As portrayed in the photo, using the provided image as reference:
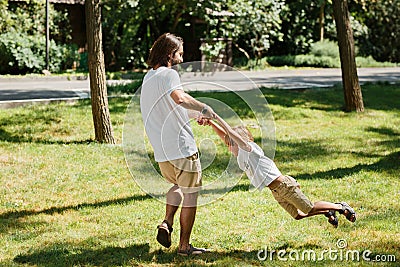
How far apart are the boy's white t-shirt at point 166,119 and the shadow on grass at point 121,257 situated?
0.90m

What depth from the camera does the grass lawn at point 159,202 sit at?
5750 mm

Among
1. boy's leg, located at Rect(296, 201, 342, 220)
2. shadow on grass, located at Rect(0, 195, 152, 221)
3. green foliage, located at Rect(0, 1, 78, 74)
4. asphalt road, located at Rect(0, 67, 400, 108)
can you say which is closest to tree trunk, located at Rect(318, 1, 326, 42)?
asphalt road, located at Rect(0, 67, 400, 108)

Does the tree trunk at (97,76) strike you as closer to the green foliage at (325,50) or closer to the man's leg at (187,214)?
the man's leg at (187,214)

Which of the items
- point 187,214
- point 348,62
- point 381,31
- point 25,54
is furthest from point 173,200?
point 381,31

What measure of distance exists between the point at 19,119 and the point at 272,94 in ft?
21.2

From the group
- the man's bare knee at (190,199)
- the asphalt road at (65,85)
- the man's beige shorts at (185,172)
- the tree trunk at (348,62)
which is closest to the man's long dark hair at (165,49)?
the man's beige shorts at (185,172)

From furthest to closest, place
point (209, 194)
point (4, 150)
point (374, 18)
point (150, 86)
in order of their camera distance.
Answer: point (374, 18)
point (4, 150)
point (209, 194)
point (150, 86)

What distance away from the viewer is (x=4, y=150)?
10.0 metres

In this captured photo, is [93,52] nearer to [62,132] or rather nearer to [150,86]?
[62,132]

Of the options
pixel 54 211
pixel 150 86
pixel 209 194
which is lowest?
pixel 54 211

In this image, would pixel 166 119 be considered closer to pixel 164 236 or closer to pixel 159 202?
pixel 164 236

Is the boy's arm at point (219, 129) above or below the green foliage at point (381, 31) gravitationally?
below

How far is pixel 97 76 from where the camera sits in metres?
10.6

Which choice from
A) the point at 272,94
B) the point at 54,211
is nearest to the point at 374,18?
the point at 272,94
